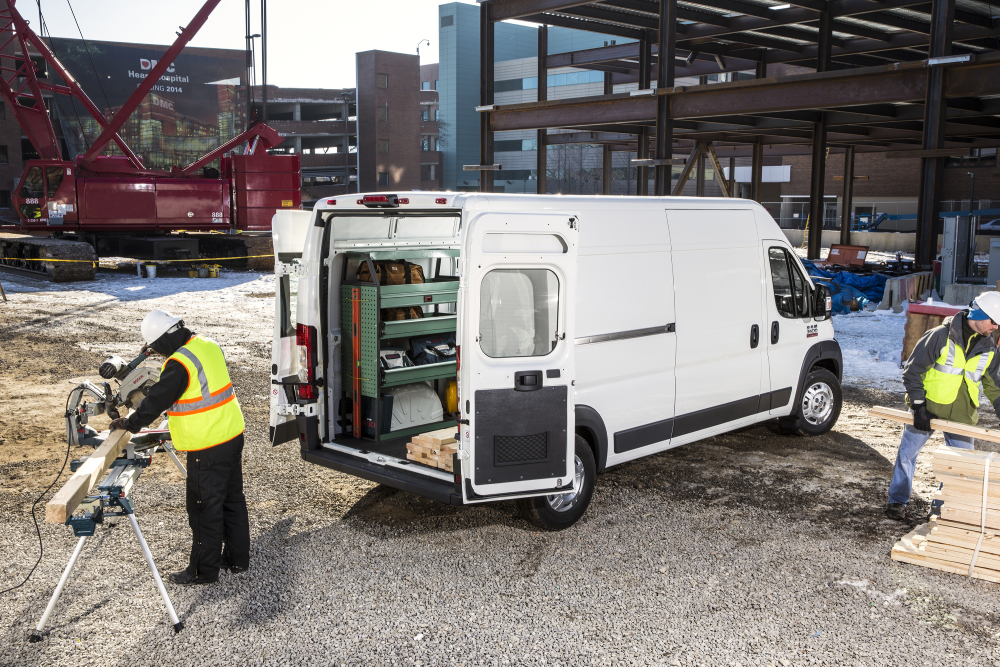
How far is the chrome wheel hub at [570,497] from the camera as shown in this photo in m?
6.36

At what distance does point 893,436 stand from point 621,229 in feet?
15.2

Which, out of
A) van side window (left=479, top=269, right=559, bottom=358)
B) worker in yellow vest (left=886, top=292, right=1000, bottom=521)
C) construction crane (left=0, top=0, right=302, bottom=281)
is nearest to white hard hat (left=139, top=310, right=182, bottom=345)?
van side window (left=479, top=269, right=559, bottom=358)

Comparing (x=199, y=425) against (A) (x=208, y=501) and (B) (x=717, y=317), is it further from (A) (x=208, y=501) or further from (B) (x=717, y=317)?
(B) (x=717, y=317)

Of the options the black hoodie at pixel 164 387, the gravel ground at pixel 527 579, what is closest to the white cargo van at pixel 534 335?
the gravel ground at pixel 527 579

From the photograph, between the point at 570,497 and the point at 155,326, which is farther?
the point at 570,497

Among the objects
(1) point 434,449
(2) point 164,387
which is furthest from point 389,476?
(2) point 164,387

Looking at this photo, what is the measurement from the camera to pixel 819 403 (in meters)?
9.09

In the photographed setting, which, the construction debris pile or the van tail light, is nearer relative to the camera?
the construction debris pile

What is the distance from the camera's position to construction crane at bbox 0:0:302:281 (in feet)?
78.7

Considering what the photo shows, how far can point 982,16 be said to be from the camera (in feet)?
65.2

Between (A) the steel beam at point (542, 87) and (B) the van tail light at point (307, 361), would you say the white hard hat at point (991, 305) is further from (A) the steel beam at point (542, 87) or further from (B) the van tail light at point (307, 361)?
(A) the steel beam at point (542, 87)

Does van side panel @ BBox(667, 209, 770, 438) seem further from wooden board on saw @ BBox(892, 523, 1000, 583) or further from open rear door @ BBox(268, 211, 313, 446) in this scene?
open rear door @ BBox(268, 211, 313, 446)

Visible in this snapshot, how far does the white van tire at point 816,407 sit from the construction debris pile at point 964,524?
2811 millimetres

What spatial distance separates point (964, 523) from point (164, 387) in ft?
18.3
